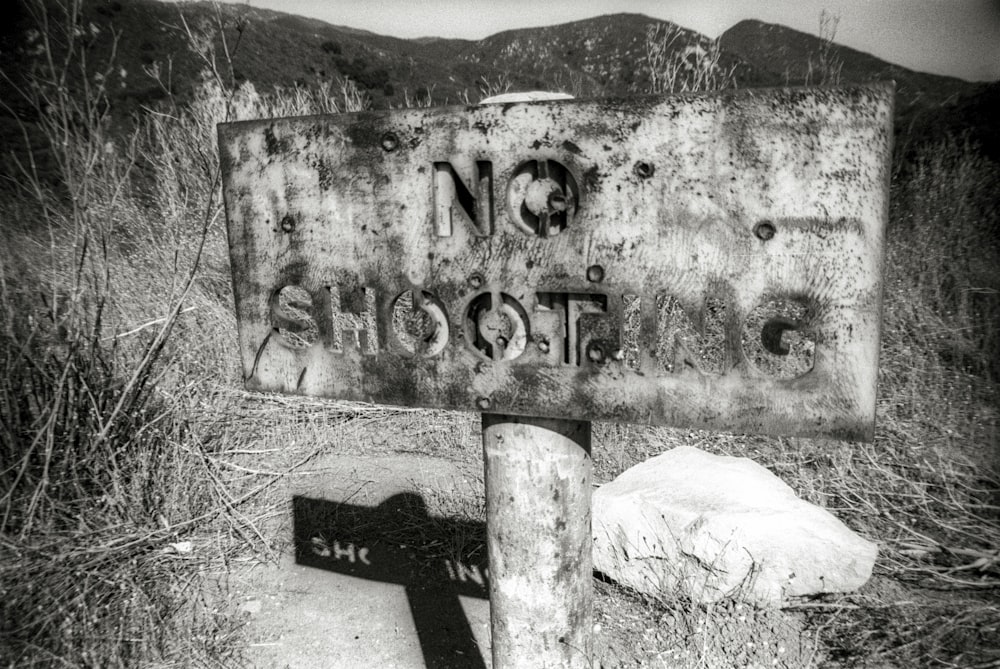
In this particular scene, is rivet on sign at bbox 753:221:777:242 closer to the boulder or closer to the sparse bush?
the boulder

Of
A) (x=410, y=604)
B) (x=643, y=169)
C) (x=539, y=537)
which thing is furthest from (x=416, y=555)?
(x=643, y=169)

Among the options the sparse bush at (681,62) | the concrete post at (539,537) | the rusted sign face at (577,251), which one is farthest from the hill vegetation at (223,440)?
the rusted sign face at (577,251)

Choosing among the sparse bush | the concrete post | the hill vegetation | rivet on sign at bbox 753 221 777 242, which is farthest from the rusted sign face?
the sparse bush

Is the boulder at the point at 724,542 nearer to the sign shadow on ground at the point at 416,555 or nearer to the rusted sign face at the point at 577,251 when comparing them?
the sign shadow on ground at the point at 416,555

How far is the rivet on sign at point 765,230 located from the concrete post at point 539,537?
54cm

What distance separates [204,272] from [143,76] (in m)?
11.8

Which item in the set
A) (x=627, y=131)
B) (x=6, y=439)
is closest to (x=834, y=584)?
(x=627, y=131)

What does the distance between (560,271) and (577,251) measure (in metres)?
0.05

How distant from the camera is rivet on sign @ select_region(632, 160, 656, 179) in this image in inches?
47.6

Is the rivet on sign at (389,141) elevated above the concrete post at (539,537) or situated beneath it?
elevated above

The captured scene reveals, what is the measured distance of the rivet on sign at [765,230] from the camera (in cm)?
115

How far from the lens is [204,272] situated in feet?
21.1

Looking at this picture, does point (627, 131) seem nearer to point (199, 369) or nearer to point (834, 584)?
point (834, 584)

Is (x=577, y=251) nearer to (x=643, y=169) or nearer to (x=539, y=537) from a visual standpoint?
(x=643, y=169)
